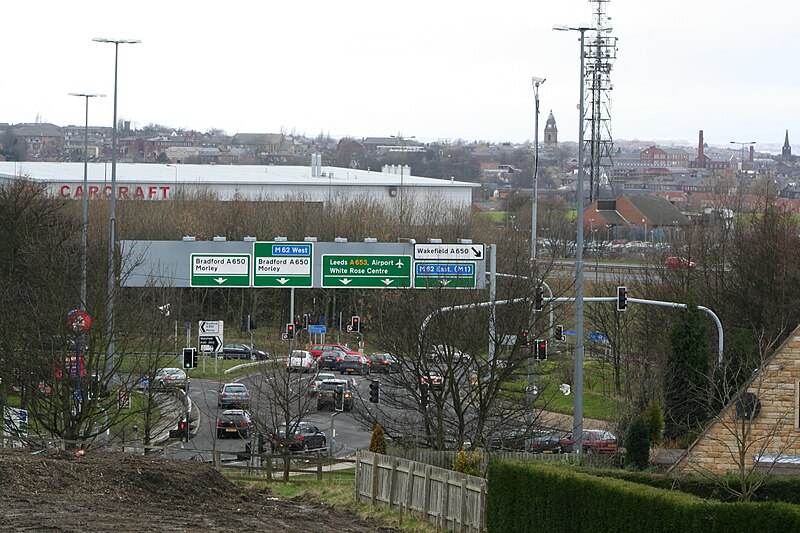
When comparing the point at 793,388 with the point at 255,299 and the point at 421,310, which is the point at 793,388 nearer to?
the point at 421,310

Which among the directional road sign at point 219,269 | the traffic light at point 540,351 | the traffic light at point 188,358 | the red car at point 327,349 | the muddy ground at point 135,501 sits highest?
the directional road sign at point 219,269

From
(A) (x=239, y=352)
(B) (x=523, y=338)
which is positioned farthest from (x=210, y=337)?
(A) (x=239, y=352)

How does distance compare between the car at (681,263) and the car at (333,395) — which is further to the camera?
the car at (681,263)

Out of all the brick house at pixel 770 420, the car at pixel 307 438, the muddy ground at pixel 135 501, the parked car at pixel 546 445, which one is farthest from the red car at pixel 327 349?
the brick house at pixel 770 420

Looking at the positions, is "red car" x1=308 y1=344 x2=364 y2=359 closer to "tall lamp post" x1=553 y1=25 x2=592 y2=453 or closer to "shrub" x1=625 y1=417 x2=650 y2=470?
"tall lamp post" x1=553 y1=25 x2=592 y2=453

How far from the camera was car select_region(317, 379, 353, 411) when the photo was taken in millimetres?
44375

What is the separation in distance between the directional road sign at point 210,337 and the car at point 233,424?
6.98 ft

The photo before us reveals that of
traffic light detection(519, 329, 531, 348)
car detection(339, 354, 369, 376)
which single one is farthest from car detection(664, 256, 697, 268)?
traffic light detection(519, 329, 531, 348)

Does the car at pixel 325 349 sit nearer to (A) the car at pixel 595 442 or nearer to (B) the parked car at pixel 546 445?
(A) the car at pixel 595 442

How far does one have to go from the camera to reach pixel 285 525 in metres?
22.4

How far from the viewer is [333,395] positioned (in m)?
45.0

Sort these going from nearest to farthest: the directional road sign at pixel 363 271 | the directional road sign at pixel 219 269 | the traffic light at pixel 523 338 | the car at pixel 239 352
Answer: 1. the traffic light at pixel 523 338
2. the directional road sign at pixel 219 269
3. the directional road sign at pixel 363 271
4. the car at pixel 239 352

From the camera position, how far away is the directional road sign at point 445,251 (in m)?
49.0

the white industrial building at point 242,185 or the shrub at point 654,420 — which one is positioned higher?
the white industrial building at point 242,185
